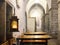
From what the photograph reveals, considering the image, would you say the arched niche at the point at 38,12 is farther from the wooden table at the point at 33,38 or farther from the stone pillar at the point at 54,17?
the wooden table at the point at 33,38

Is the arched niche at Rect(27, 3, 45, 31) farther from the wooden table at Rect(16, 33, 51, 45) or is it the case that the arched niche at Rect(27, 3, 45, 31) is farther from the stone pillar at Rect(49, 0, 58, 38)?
the wooden table at Rect(16, 33, 51, 45)

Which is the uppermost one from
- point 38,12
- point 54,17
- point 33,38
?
point 38,12

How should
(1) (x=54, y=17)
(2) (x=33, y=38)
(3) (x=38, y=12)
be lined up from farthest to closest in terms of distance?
(3) (x=38, y=12), (1) (x=54, y=17), (2) (x=33, y=38)

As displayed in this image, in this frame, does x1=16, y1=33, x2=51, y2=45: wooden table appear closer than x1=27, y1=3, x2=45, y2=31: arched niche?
Yes

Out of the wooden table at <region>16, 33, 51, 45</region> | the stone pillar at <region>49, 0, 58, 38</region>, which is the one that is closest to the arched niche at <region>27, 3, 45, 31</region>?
the stone pillar at <region>49, 0, 58, 38</region>

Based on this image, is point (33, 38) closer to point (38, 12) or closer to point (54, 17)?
point (54, 17)

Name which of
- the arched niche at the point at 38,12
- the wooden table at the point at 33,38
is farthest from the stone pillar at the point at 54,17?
the arched niche at the point at 38,12

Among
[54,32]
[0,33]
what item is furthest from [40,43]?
[54,32]

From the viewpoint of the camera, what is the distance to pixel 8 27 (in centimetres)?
546

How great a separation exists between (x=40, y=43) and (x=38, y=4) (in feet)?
78.9

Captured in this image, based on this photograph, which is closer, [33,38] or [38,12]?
[33,38]

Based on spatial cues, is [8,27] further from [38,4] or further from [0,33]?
[38,4]

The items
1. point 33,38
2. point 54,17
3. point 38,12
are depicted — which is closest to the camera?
point 33,38

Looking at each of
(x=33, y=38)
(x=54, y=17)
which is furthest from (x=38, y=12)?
(x=33, y=38)
